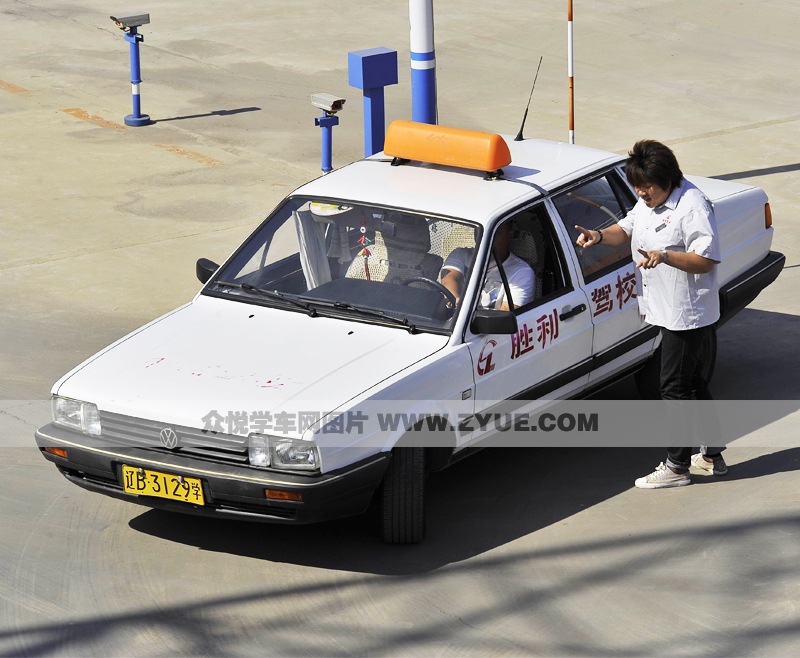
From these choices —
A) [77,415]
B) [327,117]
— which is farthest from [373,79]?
[77,415]

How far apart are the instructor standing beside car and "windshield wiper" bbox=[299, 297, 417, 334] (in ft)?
3.60

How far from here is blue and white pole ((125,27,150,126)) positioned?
46.7 feet

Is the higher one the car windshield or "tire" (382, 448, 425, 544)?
the car windshield

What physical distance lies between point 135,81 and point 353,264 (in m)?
8.25

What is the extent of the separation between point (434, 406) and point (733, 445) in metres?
2.20

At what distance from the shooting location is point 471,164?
6.95 meters

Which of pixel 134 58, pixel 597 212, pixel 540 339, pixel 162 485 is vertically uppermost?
pixel 134 58

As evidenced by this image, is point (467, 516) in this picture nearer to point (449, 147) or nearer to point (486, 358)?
point (486, 358)

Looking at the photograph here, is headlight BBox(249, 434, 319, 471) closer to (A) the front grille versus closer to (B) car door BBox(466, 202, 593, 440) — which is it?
(A) the front grille

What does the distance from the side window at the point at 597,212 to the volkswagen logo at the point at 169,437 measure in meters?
2.40

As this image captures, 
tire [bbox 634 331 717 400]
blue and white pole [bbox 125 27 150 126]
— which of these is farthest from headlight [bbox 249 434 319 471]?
blue and white pole [bbox 125 27 150 126]

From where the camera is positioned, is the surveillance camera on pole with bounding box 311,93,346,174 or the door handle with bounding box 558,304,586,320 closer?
the door handle with bounding box 558,304,586,320

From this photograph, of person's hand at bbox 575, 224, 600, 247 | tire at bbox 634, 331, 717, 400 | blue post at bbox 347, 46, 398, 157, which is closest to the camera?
person's hand at bbox 575, 224, 600, 247

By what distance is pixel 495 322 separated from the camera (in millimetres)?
6219
